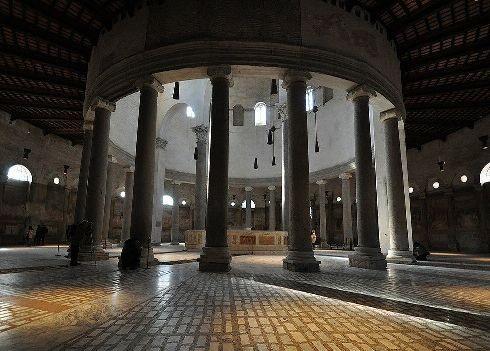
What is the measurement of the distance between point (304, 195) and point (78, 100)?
14.3 m

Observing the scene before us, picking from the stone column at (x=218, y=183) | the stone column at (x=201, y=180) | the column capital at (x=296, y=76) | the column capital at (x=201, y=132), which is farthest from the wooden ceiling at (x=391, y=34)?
the stone column at (x=201, y=180)

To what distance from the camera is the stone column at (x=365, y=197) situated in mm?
10273

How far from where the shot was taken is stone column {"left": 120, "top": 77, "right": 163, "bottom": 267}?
9.80 m

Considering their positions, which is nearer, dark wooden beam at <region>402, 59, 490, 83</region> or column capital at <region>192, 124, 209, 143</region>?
dark wooden beam at <region>402, 59, 490, 83</region>

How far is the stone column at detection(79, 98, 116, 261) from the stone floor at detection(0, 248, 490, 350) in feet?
15.1

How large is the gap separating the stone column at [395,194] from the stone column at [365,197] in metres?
2.03

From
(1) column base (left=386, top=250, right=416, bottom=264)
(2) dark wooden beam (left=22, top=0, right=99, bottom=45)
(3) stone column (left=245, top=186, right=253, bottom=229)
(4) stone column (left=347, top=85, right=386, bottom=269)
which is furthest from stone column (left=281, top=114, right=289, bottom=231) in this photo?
(2) dark wooden beam (left=22, top=0, right=99, bottom=45)

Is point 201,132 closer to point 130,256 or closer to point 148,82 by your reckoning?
point 148,82

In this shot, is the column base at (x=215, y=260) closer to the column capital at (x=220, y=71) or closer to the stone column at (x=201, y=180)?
the column capital at (x=220, y=71)

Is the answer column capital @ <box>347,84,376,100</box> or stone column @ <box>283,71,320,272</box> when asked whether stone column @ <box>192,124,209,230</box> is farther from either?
column capital @ <box>347,84,376,100</box>

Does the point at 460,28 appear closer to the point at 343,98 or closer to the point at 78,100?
the point at 343,98

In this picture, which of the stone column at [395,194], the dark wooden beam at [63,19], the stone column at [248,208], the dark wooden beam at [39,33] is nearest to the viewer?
the dark wooden beam at [63,19]

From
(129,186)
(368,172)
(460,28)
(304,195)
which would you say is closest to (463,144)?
(460,28)

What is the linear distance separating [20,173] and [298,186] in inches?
862
